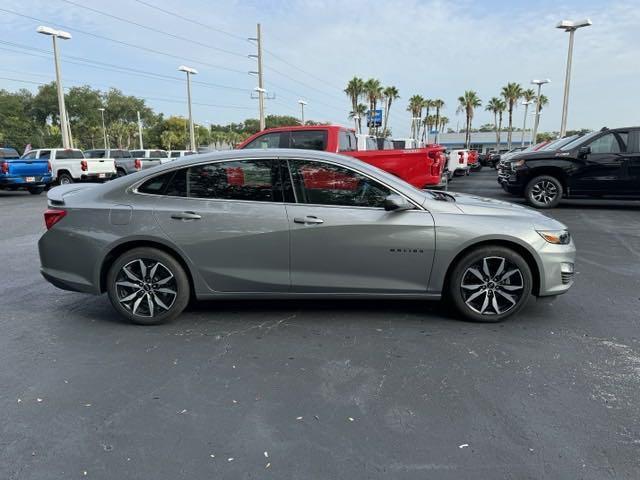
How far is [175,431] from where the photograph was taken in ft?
8.91

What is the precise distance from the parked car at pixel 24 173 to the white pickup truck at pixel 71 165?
5.72 feet

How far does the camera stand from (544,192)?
11789 millimetres

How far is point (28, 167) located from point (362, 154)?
43.4ft

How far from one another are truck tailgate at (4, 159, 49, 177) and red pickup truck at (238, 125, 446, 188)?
36.7 feet

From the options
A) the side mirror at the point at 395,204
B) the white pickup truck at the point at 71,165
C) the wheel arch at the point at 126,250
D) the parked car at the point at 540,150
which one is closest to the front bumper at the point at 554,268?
the side mirror at the point at 395,204

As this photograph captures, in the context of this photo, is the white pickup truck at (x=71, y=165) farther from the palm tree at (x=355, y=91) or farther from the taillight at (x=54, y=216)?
the palm tree at (x=355, y=91)

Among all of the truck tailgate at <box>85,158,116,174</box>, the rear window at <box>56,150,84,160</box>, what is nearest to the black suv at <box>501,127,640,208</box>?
the truck tailgate at <box>85,158,116,174</box>

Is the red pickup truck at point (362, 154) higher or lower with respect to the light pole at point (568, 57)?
lower

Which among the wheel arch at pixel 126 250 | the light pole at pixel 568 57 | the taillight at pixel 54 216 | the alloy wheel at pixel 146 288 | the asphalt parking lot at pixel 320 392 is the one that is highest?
the light pole at pixel 568 57

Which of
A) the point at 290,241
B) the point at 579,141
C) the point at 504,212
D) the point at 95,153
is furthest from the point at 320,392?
the point at 95,153

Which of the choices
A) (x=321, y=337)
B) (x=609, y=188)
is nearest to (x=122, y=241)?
→ (x=321, y=337)

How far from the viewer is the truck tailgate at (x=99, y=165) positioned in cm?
2023

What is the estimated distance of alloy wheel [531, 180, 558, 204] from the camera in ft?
38.3

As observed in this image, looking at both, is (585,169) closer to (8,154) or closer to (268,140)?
(268,140)
